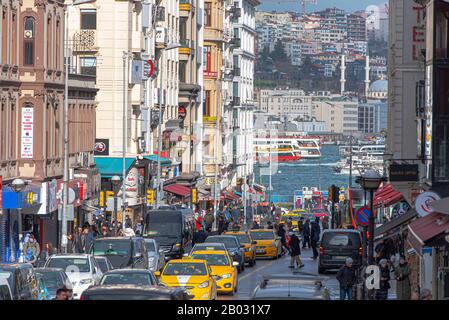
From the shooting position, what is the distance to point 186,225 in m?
60.4

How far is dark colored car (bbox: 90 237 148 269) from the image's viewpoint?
42844 millimetres

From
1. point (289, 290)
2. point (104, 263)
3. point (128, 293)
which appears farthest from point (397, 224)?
point (128, 293)

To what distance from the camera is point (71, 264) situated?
118 ft

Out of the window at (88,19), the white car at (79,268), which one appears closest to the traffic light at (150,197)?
the window at (88,19)

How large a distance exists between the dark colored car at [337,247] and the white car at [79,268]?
46.8 ft

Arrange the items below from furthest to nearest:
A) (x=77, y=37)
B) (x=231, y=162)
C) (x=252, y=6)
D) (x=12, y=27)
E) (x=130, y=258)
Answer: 1. (x=252, y=6)
2. (x=231, y=162)
3. (x=77, y=37)
4. (x=12, y=27)
5. (x=130, y=258)

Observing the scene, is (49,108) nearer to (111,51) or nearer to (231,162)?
(111,51)

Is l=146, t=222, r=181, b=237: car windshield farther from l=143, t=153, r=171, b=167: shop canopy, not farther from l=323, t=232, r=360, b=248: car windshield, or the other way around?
l=143, t=153, r=171, b=167: shop canopy

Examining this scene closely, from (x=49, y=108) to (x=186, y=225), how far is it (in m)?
7.52

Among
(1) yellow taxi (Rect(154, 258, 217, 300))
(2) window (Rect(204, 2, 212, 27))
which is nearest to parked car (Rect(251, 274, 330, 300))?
(1) yellow taxi (Rect(154, 258, 217, 300))

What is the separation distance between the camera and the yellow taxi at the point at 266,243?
199 feet

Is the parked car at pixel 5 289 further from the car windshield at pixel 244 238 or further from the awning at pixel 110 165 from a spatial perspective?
the awning at pixel 110 165

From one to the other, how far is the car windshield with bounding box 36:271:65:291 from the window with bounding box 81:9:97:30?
50.2 meters

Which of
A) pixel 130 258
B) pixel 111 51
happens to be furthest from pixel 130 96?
pixel 130 258
